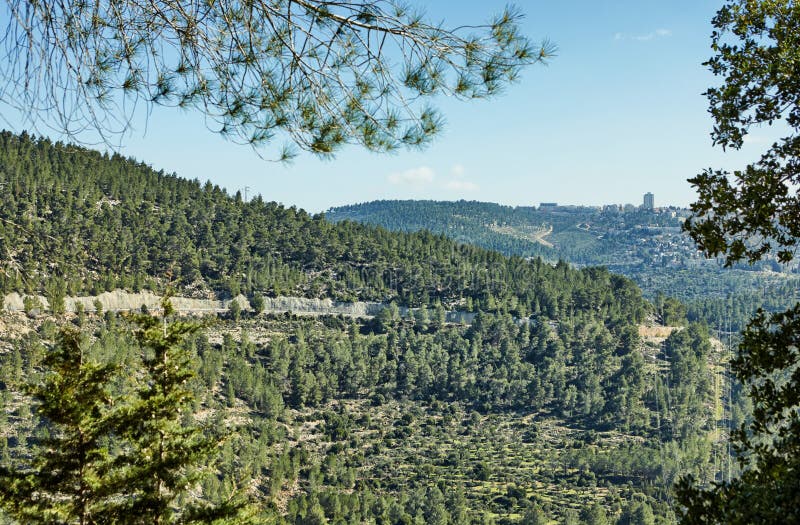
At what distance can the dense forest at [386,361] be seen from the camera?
156ft

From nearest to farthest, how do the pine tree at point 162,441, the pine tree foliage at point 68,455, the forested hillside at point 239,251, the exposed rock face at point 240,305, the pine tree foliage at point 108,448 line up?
the pine tree foliage at point 68,455 → the pine tree foliage at point 108,448 → the pine tree at point 162,441 → the exposed rock face at point 240,305 → the forested hillside at point 239,251

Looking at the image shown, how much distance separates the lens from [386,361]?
70.1 m

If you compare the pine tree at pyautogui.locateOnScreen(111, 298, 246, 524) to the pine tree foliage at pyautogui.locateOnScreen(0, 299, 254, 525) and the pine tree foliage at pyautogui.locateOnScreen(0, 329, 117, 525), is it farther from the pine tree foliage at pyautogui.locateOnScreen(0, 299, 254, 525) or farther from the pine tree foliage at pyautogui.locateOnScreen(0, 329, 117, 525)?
the pine tree foliage at pyautogui.locateOnScreen(0, 329, 117, 525)

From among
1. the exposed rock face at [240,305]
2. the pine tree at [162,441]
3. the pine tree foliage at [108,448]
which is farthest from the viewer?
the exposed rock face at [240,305]

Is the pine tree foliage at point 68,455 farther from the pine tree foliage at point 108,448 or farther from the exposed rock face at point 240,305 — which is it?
the exposed rock face at point 240,305

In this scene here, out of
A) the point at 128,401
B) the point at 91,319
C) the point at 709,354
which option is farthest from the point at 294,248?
the point at 128,401

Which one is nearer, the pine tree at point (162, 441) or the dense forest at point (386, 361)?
the pine tree at point (162, 441)

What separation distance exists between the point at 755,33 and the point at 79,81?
13.4ft

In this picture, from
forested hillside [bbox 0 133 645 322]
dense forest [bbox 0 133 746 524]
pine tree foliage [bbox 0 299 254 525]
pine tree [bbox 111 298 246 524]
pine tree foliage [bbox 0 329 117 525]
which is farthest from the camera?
forested hillside [bbox 0 133 645 322]

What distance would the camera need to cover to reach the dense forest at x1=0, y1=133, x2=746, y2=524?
156 ft

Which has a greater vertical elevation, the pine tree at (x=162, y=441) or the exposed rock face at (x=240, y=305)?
the pine tree at (x=162, y=441)

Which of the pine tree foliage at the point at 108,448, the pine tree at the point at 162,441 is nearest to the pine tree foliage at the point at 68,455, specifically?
the pine tree foliage at the point at 108,448

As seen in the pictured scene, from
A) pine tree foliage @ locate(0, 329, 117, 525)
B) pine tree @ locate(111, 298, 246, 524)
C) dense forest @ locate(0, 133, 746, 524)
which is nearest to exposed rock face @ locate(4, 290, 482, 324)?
dense forest @ locate(0, 133, 746, 524)

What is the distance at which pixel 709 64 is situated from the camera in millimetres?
4270
